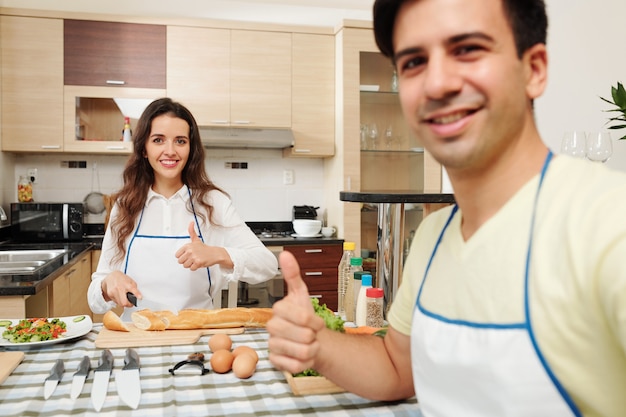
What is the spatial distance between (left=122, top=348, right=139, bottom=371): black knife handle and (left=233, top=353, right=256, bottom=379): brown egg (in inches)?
9.0

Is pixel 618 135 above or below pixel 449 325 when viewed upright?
above

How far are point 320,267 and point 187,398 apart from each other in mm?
2815

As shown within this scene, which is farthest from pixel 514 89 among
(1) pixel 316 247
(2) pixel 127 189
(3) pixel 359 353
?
(1) pixel 316 247

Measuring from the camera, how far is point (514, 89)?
2.59ft

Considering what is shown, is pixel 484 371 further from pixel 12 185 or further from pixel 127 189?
pixel 12 185

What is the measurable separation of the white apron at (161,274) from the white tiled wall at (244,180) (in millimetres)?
2164

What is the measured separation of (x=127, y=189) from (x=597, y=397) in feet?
6.24

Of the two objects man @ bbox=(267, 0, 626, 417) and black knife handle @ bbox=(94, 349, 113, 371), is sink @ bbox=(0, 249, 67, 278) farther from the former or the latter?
man @ bbox=(267, 0, 626, 417)

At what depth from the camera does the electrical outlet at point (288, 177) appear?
4.42 m

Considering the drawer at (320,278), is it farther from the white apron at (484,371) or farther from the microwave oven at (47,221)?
the white apron at (484,371)

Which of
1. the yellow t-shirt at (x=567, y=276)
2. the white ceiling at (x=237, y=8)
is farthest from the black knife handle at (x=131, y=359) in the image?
the white ceiling at (x=237, y=8)

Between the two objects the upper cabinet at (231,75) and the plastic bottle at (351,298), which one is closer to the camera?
the plastic bottle at (351,298)

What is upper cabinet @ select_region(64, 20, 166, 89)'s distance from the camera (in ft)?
12.4

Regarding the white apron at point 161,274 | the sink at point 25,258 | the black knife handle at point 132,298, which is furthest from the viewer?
the sink at point 25,258
